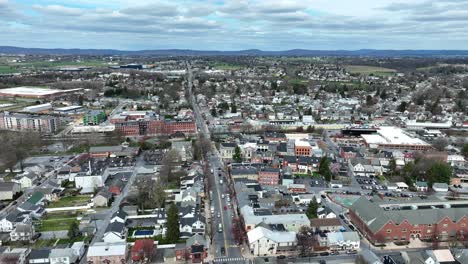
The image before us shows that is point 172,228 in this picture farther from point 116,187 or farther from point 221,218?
point 116,187

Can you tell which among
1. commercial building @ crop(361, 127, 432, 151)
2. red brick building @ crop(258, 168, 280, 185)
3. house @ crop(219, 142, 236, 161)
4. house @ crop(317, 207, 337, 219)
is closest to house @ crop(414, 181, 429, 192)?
house @ crop(317, 207, 337, 219)

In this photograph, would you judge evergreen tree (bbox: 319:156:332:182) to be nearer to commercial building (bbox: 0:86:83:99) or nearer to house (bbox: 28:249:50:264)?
house (bbox: 28:249:50:264)

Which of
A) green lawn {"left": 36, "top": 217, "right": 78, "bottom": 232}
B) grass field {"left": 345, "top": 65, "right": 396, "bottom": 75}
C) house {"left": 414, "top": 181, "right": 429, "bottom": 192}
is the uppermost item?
grass field {"left": 345, "top": 65, "right": 396, "bottom": 75}

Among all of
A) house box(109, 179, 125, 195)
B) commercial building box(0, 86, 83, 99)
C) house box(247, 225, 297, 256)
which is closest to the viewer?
house box(247, 225, 297, 256)

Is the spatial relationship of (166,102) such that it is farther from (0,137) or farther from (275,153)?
(275,153)

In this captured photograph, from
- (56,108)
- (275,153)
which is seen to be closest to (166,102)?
(56,108)

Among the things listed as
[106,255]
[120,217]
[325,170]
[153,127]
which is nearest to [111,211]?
[120,217]
